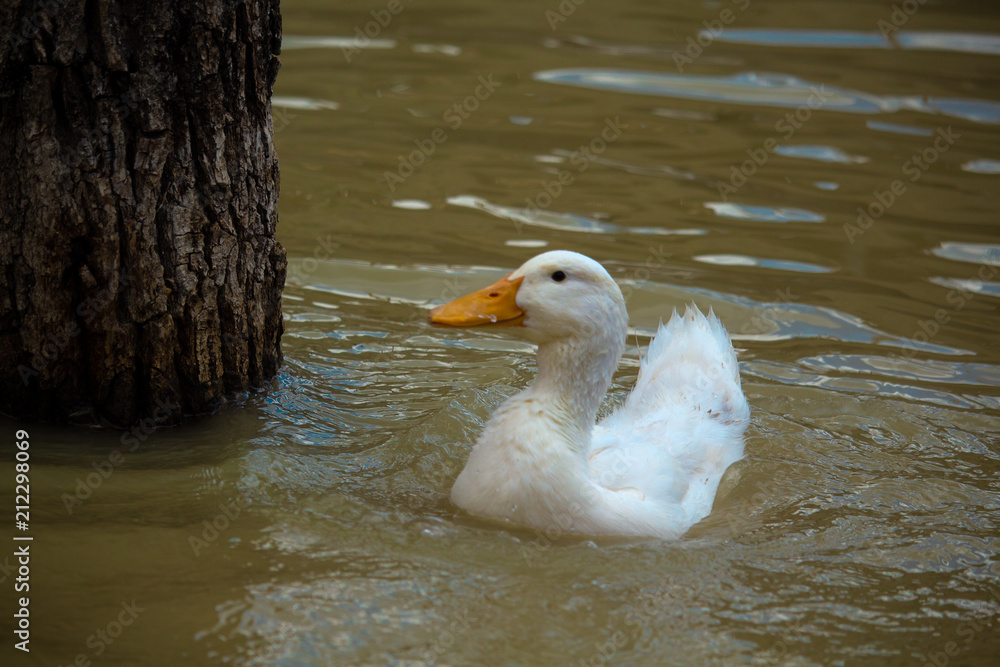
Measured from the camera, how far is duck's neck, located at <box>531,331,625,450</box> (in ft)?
13.9

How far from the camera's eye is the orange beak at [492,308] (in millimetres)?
4176

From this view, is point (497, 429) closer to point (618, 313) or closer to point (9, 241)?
point (618, 313)

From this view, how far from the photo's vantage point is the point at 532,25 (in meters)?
12.6

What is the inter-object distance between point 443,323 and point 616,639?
146 cm

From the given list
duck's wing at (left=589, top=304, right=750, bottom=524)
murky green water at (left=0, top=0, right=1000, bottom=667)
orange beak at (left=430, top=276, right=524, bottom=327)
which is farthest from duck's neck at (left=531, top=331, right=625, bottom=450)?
murky green water at (left=0, top=0, right=1000, bottom=667)

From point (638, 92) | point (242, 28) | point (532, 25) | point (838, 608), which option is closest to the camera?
point (838, 608)

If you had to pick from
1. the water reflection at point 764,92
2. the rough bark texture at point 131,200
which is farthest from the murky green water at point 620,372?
the rough bark texture at point 131,200

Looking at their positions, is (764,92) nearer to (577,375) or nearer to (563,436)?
(577,375)

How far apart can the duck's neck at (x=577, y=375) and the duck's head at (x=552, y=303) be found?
4cm

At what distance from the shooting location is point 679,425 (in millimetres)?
5082

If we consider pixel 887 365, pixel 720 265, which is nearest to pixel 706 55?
pixel 720 265

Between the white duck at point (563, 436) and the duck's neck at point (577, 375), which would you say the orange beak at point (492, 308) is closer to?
the white duck at point (563, 436)

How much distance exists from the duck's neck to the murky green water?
57 cm

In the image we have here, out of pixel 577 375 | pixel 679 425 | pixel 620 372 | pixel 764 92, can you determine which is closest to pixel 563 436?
pixel 577 375
